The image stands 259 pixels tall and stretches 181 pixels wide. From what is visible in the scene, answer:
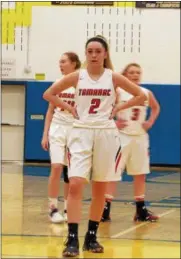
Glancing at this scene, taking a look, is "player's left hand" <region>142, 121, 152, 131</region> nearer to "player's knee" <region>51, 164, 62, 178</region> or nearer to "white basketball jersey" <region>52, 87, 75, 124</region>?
"white basketball jersey" <region>52, 87, 75, 124</region>

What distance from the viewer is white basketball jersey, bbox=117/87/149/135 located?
6.80 meters

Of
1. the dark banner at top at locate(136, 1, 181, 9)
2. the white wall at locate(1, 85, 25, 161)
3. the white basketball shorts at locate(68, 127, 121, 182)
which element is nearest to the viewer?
the white basketball shorts at locate(68, 127, 121, 182)

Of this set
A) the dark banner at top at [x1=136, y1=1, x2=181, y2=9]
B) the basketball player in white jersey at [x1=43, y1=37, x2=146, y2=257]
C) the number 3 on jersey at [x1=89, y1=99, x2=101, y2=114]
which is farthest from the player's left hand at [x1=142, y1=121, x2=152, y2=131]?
the dark banner at top at [x1=136, y1=1, x2=181, y2=9]

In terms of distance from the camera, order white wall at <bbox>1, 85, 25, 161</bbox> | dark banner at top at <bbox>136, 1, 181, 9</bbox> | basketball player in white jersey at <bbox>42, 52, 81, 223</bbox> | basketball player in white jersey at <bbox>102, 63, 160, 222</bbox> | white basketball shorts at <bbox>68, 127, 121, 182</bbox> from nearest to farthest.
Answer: white basketball shorts at <bbox>68, 127, 121, 182</bbox>, basketball player in white jersey at <bbox>42, 52, 81, 223</bbox>, basketball player in white jersey at <bbox>102, 63, 160, 222</bbox>, dark banner at top at <bbox>136, 1, 181, 9</bbox>, white wall at <bbox>1, 85, 25, 161</bbox>

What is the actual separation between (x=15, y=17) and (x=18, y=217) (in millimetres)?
7361

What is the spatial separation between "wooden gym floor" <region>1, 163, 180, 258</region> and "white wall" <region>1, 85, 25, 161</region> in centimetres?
336

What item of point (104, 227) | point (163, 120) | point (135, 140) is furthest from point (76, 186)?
point (163, 120)

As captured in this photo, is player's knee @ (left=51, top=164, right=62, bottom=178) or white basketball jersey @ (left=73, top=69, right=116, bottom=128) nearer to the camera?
white basketball jersey @ (left=73, top=69, right=116, bottom=128)

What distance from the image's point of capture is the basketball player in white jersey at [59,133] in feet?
21.6

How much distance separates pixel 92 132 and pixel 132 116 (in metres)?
1.69

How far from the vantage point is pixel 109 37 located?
13.9 metres

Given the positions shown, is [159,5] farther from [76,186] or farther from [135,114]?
[76,186]

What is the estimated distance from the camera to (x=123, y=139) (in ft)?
22.3

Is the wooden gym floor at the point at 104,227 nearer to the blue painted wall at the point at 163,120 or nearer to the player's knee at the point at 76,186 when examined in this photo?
the player's knee at the point at 76,186
